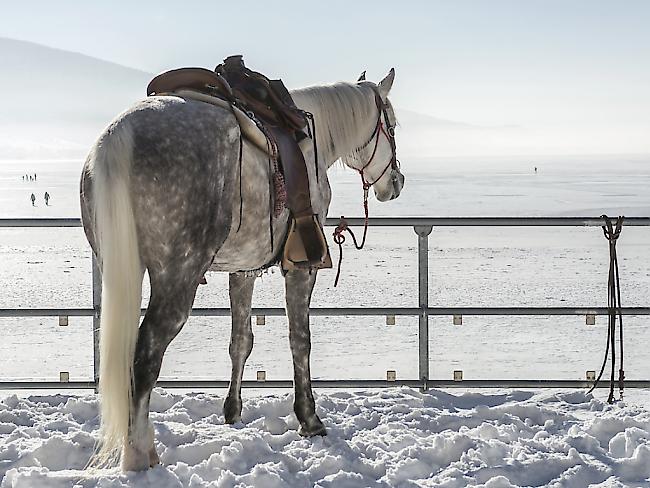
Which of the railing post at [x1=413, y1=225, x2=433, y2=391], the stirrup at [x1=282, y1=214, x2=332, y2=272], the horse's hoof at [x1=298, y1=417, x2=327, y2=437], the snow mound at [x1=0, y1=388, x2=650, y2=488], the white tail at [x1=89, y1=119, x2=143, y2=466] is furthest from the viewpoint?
the railing post at [x1=413, y1=225, x2=433, y2=391]

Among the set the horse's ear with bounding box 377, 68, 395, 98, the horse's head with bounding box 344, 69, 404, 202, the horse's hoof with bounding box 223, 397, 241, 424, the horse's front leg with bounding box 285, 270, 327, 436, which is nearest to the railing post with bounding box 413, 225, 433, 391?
the horse's head with bounding box 344, 69, 404, 202

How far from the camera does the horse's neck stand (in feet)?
15.4

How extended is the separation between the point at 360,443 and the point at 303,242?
106 cm

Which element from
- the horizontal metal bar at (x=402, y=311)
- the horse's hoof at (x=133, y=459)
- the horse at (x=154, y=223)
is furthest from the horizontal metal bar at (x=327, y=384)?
the horse's hoof at (x=133, y=459)

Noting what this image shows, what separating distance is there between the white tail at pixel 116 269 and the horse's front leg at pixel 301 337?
→ 118 cm

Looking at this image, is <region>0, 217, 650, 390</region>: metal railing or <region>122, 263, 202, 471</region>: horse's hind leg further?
<region>0, 217, 650, 390</region>: metal railing

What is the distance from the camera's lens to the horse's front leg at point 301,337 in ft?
14.3

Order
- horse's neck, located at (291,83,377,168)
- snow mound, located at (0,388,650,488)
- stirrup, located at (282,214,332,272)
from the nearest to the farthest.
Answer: snow mound, located at (0,388,650,488) < stirrup, located at (282,214,332,272) < horse's neck, located at (291,83,377,168)

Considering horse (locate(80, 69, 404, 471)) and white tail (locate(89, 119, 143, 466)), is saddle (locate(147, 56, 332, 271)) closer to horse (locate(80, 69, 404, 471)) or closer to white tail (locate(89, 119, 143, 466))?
horse (locate(80, 69, 404, 471))

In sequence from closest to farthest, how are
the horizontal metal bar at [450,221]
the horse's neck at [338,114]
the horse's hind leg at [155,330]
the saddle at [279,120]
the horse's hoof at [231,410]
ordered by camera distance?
the horse's hind leg at [155,330] < the saddle at [279,120] < the horse's hoof at [231,410] < the horse's neck at [338,114] < the horizontal metal bar at [450,221]

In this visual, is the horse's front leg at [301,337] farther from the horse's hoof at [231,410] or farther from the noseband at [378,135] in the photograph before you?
the noseband at [378,135]

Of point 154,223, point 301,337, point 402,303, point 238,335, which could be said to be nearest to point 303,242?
point 301,337

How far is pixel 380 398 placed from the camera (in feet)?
16.6

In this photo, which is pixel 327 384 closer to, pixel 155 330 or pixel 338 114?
pixel 338 114
